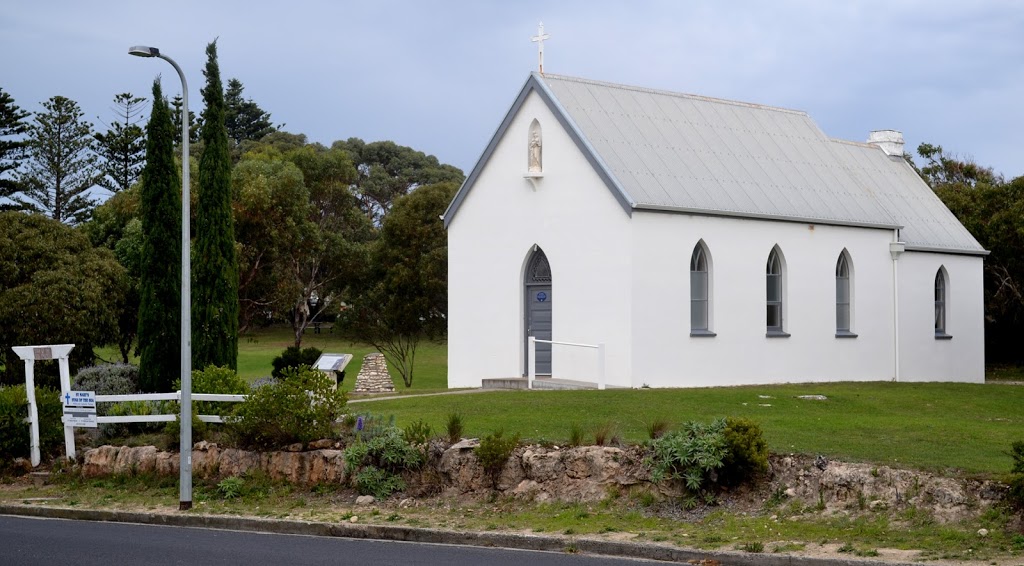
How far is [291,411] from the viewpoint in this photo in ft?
58.7

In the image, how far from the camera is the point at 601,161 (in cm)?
2831

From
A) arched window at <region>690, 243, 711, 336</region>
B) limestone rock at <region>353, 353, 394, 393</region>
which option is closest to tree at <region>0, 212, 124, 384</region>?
limestone rock at <region>353, 353, 394, 393</region>

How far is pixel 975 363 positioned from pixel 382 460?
85.8 feet

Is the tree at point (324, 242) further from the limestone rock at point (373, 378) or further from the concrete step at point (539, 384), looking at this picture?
the concrete step at point (539, 384)

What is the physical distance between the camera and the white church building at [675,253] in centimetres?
2856

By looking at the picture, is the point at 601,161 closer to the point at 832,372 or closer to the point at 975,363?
the point at 832,372

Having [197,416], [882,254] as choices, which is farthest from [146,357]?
[882,254]

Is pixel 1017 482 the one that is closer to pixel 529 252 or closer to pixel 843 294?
pixel 529 252

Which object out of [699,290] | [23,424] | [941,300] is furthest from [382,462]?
[941,300]

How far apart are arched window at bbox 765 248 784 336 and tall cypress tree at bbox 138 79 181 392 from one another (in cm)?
1494

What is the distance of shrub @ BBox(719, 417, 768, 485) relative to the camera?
47.9ft

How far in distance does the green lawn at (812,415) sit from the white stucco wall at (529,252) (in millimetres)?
2916

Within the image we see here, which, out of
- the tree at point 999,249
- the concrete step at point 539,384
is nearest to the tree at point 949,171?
the tree at point 999,249

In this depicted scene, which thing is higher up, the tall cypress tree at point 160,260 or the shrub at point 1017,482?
the tall cypress tree at point 160,260
